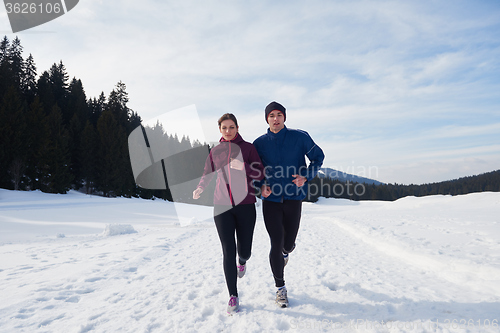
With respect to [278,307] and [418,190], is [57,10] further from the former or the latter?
[418,190]

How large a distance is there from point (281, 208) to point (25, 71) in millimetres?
58154

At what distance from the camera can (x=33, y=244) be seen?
23.6 ft

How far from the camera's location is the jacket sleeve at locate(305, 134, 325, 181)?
3554mm

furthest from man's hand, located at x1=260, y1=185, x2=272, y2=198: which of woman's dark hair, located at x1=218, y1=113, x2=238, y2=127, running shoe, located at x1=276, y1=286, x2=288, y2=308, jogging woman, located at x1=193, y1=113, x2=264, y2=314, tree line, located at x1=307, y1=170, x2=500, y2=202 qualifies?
tree line, located at x1=307, y1=170, x2=500, y2=202

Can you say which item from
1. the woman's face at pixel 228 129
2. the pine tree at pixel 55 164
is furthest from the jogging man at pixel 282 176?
the pine tree at pixel 55 164

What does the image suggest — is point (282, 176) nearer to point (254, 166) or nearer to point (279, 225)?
point (254, 166)

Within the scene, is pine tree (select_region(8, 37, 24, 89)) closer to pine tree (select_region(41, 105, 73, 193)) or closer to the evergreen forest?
the evergreen forest

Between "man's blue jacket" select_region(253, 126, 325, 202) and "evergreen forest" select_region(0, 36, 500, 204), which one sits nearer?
"man's blue jacket" select_region(253, 126, 325, 202)

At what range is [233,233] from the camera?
3.25m

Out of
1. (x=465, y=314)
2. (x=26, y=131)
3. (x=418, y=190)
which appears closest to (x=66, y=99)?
(x=26, y=131)

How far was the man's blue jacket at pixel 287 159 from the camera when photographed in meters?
3.45

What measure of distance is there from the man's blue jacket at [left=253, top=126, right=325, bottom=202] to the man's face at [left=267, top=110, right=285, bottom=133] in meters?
0.05

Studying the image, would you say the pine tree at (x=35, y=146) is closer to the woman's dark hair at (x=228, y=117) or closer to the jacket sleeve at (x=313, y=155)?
the woman's dark hair at (x=228, y=117)

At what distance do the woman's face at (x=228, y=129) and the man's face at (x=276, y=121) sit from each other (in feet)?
1.71
